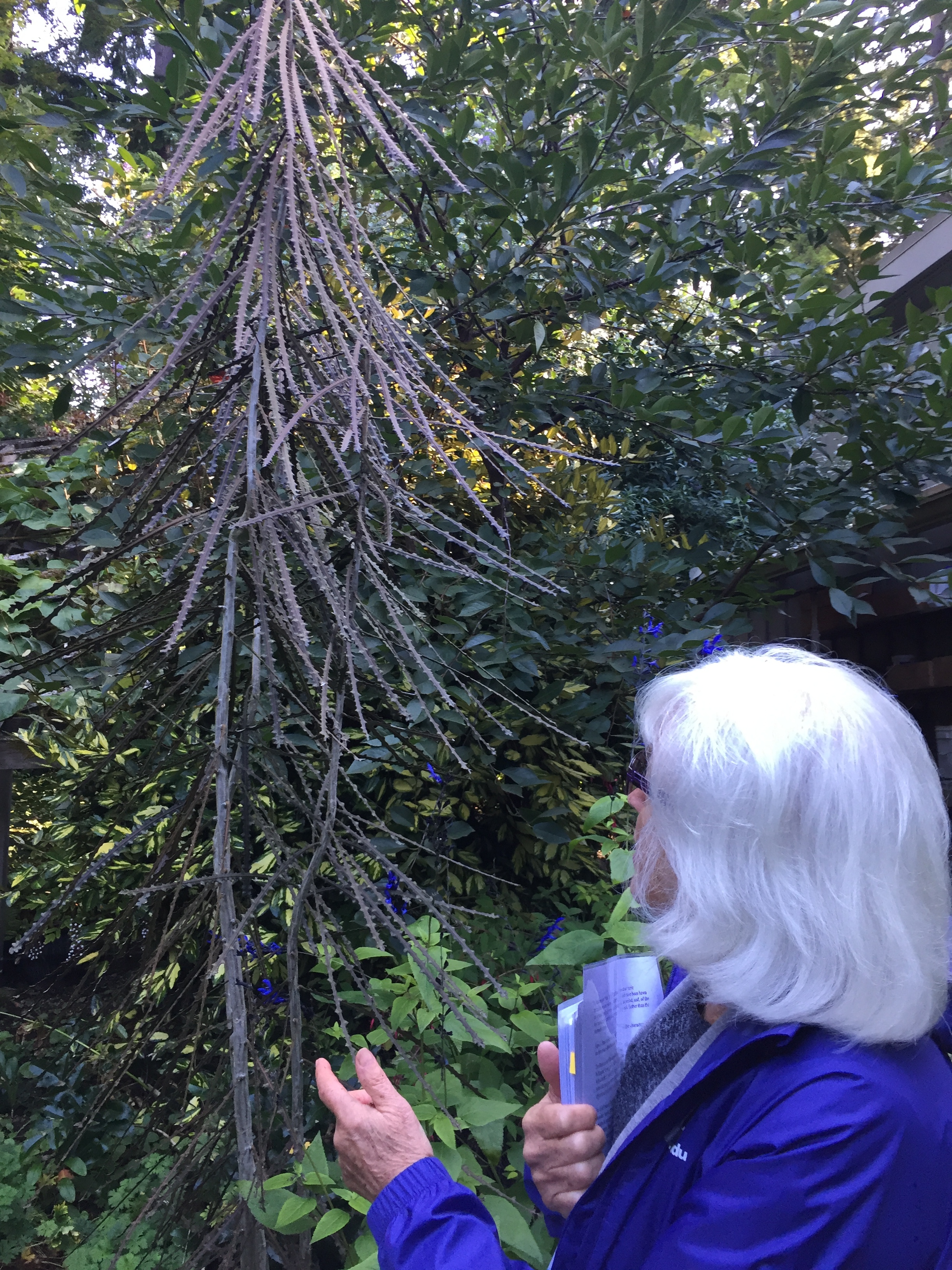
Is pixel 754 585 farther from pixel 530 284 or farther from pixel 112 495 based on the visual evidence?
pixel 112 495

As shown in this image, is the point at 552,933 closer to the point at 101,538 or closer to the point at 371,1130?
the point at 371,1130

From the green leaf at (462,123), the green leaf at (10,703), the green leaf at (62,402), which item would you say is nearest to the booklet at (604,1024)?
the green leaf at (10,703)

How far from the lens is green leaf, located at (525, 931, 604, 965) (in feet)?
4.71

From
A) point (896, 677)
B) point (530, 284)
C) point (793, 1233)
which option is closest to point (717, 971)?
point (793, 1233)

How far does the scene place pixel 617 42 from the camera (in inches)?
81.6

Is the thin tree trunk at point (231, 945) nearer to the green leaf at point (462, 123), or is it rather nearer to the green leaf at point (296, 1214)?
the green leaf at point (296, 1214)

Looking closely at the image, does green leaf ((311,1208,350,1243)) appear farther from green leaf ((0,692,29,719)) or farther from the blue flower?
green leaf ((0,692,29,719))

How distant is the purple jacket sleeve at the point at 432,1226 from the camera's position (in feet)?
2.76

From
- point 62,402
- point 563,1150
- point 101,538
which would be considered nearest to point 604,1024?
point 563,1150

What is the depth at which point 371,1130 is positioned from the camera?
992mm

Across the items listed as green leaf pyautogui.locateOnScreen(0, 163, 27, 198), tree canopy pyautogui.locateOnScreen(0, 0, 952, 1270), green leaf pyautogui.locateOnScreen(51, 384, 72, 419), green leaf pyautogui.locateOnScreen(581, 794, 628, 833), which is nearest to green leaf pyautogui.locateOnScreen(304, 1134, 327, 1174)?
tree canopy pyautogui.locateOnScreen(0, 0, 952, 1270)

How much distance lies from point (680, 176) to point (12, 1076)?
3591mm

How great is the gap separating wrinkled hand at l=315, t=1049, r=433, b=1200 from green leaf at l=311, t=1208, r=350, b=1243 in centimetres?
6

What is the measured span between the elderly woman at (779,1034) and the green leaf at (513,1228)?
0.20 m
